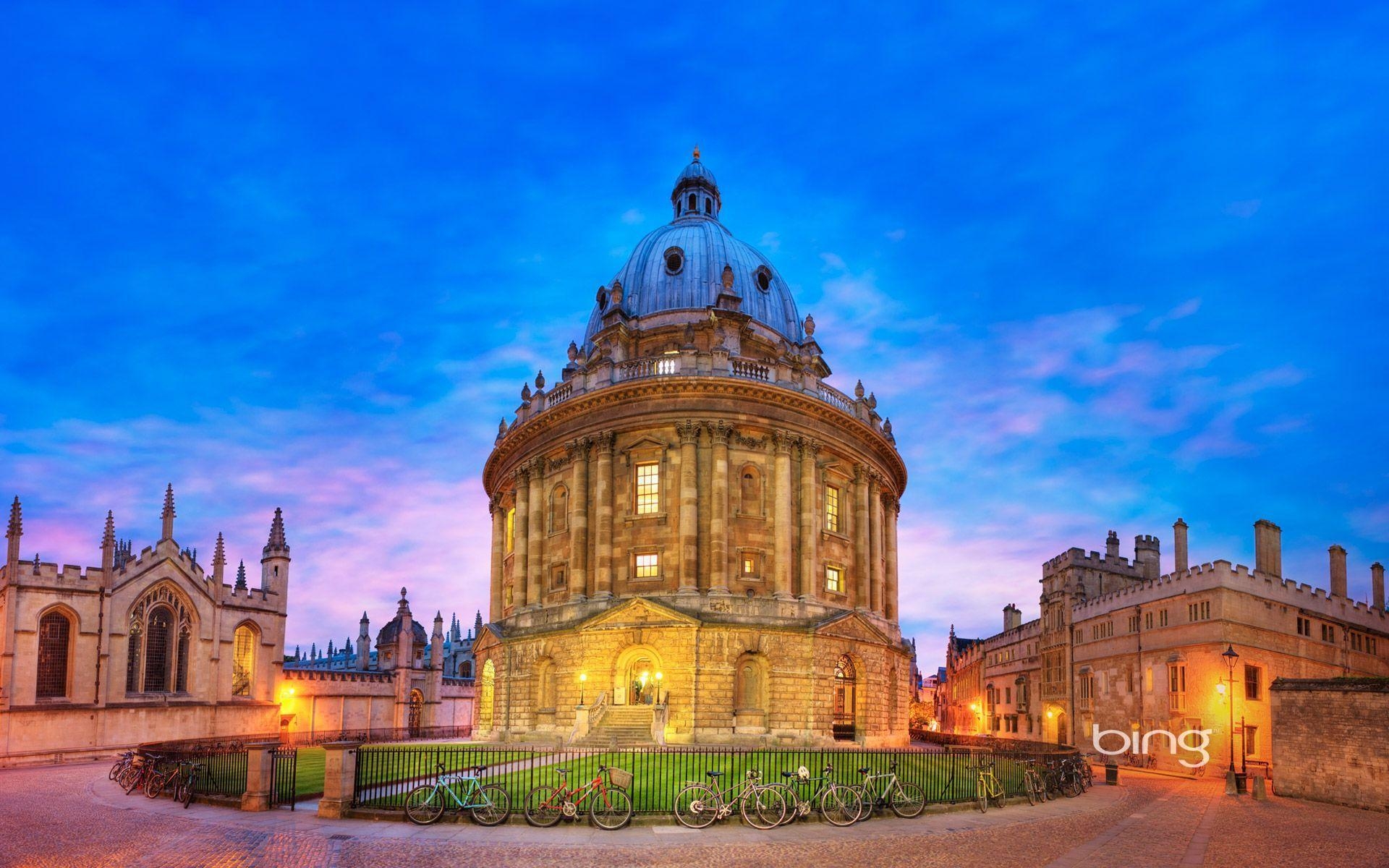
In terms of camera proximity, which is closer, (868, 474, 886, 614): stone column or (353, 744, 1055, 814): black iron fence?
(353, 744, 1055, 814): black iron fence

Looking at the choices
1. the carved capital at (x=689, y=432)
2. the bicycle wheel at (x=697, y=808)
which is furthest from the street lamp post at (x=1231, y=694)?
the carved capital at (x=689, y=432)

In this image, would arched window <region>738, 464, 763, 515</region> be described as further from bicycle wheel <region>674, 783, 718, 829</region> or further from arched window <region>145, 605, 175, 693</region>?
arched window <region>145, 605, 175, 693</region>

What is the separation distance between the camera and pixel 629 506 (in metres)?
49.5

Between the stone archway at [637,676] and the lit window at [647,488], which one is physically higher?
the lit window at [647,488]

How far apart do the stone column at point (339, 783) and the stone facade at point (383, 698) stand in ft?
99.8

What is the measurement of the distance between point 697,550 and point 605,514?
521 centimetres

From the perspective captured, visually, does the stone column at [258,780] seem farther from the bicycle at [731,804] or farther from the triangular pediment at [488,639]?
the triangular pediment at [488,639]

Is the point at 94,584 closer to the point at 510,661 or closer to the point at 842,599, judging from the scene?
the point at 510,661

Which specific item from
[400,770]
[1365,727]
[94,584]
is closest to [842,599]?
[1365,727]

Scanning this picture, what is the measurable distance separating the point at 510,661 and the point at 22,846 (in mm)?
33351

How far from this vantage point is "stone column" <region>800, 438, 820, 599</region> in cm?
4872

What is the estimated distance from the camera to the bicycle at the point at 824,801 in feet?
73.6

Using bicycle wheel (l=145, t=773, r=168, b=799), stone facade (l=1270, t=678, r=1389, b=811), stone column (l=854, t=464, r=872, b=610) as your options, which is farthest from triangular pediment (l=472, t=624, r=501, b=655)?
stone facade (l=1270, t=678, r=1389, b=811)

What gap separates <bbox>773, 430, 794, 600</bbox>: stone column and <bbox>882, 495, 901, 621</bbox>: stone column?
36.6 feet
